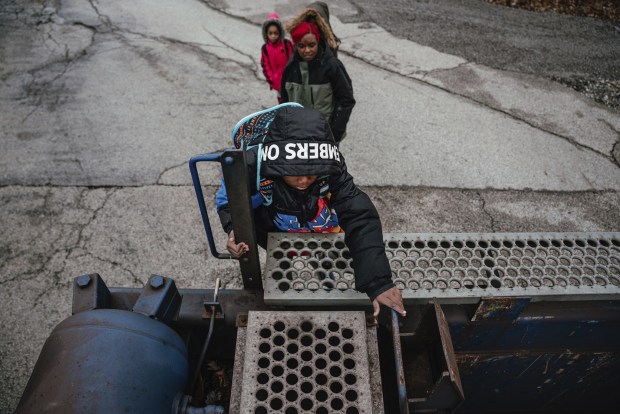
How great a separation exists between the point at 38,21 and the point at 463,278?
28.2 feet

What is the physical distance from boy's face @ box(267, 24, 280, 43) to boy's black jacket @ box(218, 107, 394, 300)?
8.44 ft

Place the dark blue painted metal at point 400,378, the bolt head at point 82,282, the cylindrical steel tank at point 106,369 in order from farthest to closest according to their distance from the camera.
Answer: the bolt head at point 82,282, the dark blue painted metal at point 400,378, the cylindrical steel tank at point 106,369

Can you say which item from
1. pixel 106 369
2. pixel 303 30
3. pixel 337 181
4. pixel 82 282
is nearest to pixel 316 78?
pixel 303 30

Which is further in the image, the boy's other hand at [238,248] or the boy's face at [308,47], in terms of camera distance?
the boy's face at [308,47]

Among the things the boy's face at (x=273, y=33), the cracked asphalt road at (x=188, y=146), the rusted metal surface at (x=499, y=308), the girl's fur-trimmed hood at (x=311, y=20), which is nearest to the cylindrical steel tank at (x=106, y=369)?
the rusted metal surface at (x=499, y=308)

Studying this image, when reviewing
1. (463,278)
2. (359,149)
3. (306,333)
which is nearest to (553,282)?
(463,278)

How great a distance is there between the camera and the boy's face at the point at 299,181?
1854 millimetres

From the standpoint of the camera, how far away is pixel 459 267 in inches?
68.2

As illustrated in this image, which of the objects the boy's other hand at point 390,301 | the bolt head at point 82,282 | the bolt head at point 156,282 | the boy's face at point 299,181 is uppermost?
the boy's face at point 299,181

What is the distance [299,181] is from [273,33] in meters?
2.69

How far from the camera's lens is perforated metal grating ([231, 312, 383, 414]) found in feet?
4.26

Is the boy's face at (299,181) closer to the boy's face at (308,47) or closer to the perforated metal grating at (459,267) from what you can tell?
the perforated metal grating at (459,267)

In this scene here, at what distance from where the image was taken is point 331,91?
137 inches

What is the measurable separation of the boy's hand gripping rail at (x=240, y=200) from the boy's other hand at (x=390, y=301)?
564mm
